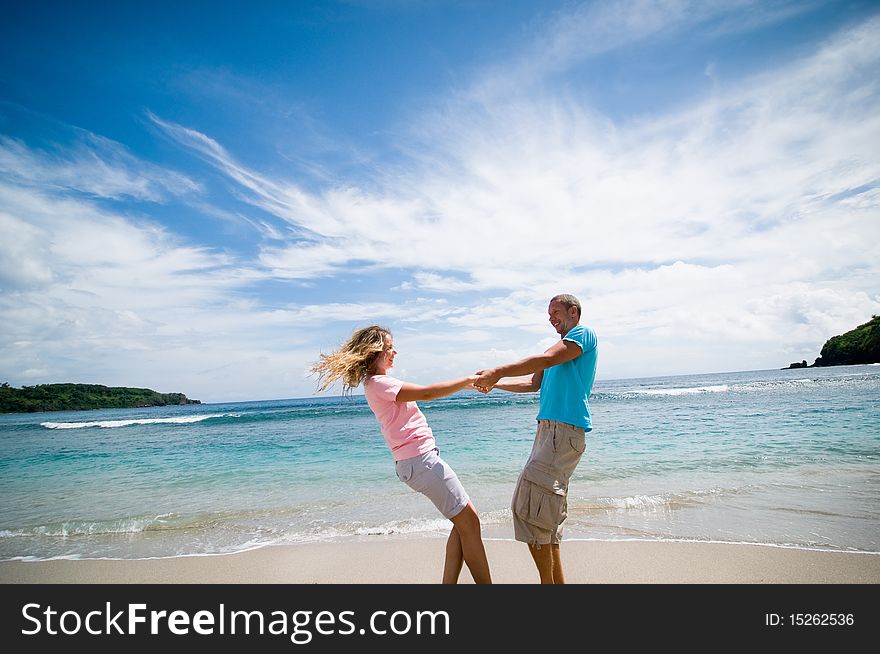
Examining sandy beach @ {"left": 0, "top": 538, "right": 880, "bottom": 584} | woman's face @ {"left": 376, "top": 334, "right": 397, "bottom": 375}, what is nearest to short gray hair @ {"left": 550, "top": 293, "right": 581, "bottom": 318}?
woman's face @ {"left": 376, "top": 334, "right": 397, "bottom": 375}

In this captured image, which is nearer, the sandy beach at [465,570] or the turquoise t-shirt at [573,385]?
the turquoise t-shirt at [573,385]

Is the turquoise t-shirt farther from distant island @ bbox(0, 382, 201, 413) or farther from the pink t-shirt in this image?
distant island @ bbox(0, 382, 201, 413)

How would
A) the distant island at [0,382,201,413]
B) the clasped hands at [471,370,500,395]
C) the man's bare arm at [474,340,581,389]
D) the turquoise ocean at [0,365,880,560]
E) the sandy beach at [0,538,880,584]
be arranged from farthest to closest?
the distant island at [0,382,201,413] < the turquoise ocean at [0,365,880,560] < the sandy beach at [0,538,880,584] < the clasped hands at [471,370,500,395] < the man's bare arm at [474,340,581,389]

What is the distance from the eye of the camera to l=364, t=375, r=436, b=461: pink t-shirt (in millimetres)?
3240

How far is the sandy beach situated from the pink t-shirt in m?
2.01

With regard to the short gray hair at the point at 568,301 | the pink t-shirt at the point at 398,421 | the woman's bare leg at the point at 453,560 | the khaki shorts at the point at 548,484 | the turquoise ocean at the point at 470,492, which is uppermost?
the short gray hair at the point at 568,301

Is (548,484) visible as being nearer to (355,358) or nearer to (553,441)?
(553,441)

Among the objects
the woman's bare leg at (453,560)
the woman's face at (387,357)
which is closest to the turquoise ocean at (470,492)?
the woman's bare leg at (453,560)

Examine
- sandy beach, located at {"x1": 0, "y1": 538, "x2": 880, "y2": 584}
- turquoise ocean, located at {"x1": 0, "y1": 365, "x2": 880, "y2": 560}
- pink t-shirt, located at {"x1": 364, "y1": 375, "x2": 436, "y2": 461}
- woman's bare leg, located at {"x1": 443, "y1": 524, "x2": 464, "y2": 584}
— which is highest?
pink t-shirt, located at {"x1": 364, "y1": 375, "x2": 436, "y2": 461}

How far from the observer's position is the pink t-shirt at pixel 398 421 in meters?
3.24

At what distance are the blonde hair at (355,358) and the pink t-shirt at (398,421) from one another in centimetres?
13

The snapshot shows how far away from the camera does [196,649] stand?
300 centimetres

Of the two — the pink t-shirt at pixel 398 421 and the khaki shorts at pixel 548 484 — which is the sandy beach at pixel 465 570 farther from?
the pink t-shirt at pixel 398 421

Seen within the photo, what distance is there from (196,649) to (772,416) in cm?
2154
